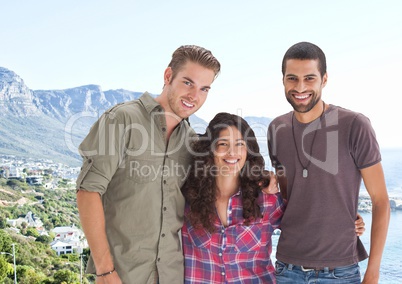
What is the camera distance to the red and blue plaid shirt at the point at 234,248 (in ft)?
6.99

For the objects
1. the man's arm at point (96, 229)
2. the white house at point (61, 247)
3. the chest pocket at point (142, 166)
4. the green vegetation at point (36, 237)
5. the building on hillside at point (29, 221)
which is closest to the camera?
the man's arm at point (96, 229)

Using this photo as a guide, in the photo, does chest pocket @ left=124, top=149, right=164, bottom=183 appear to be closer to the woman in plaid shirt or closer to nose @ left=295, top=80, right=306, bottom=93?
the woman in plaid shirt

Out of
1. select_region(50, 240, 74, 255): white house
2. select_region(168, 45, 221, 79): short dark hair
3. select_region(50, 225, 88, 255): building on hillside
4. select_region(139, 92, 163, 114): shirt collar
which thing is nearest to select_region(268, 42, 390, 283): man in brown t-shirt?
select_region(168, 45, 221, 79): short dark hair

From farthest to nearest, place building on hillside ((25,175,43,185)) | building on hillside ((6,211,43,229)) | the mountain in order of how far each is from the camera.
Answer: the mountain < building on hillside ((25,175,43,185)) < building on hillside ((6,211,43,229))

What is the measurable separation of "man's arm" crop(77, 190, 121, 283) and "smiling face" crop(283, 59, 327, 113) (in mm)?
1000

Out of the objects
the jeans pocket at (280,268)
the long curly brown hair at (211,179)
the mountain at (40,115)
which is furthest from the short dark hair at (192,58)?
the mountain at (40,115)

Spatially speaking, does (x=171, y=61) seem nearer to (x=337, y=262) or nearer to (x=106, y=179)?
(x=106, y=179)

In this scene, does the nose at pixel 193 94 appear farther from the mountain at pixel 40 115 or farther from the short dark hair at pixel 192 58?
the mountain at pixel 40 115

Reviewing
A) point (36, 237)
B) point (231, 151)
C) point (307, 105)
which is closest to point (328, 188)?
point (307, 105)

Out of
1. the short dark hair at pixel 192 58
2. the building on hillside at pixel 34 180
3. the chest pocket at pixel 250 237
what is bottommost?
the building on hillside at pixel 34 180

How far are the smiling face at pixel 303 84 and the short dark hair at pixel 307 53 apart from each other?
19mm

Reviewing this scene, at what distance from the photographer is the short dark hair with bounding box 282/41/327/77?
197 centimetres

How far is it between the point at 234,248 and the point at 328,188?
22.2 inches

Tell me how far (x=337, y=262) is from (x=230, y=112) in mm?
921
